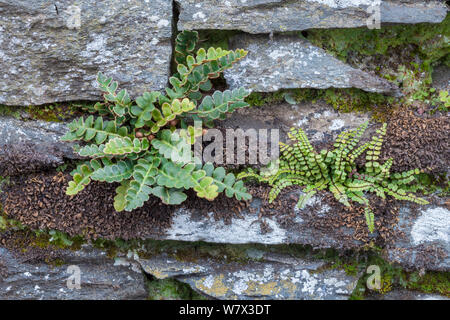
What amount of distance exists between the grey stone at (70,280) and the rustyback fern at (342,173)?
166 centimetres

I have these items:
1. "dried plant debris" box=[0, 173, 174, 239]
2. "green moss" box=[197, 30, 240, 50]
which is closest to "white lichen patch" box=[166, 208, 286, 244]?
"dried plant debris" box=[0, 173, 174, 239]

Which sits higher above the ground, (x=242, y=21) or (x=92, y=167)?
(x=242, y=21)

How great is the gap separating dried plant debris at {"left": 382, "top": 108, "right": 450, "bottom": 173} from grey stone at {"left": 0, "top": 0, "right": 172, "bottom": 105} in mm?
2217

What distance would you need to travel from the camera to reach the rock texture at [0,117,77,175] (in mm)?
3824

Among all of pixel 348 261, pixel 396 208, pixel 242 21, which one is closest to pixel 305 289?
pixel 348 261

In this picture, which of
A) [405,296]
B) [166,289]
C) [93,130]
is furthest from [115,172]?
[405,296]

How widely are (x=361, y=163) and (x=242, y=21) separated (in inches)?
68.2

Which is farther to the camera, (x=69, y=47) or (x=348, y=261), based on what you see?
(x=348, y=261)

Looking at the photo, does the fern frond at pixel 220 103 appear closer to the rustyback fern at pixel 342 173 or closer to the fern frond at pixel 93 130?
the rustyback fern at pixel 342 173

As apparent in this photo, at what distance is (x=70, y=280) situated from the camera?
13.4 ft

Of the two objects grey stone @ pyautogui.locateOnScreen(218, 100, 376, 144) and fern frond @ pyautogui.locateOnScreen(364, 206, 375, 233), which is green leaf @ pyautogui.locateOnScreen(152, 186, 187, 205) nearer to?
grey stone @ pyautogui.locateOnScreen(218, 100, 376, 144)

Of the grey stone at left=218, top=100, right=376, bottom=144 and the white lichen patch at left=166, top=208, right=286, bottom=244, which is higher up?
the grey stone at left=218, top=100, right=376, bottom=144

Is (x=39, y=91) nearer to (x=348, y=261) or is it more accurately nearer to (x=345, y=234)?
(x=345, y=234)

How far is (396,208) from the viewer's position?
144 inches
